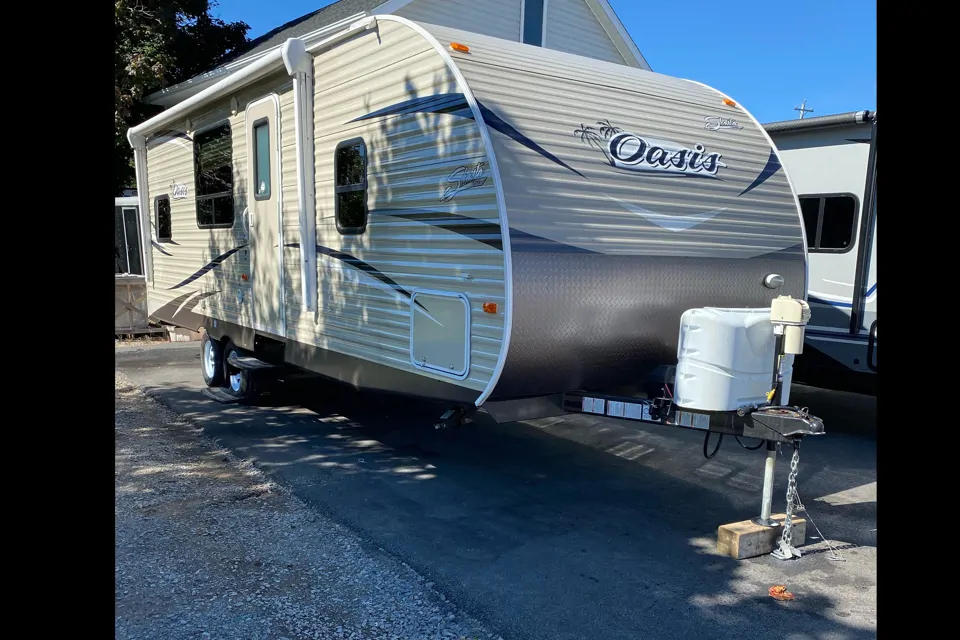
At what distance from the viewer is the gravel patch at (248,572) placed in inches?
137

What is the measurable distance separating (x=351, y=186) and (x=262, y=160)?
180 cm

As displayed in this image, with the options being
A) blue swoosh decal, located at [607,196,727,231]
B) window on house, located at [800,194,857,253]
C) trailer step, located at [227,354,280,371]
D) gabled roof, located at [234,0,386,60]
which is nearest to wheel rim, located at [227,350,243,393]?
trailer step, located at [227,354,280,371]

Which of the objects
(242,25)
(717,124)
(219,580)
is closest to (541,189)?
(717,124)

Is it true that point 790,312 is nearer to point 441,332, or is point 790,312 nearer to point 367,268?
point 441,332

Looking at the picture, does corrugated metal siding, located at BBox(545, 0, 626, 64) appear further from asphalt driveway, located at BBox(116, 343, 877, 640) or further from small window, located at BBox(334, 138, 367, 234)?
small window, located at BBox(334, 138, 367, 234)

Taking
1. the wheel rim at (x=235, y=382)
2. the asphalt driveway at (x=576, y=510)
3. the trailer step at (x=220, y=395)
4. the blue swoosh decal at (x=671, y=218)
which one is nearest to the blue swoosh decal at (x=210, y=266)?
the wheel rim at (x=235, y=382)

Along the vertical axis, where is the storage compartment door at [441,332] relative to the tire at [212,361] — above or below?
above

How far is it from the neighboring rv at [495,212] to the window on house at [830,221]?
2025 millimetres

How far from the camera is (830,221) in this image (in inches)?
301

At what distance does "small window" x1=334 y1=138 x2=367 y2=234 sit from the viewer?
535cm

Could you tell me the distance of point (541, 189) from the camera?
434 centimetres

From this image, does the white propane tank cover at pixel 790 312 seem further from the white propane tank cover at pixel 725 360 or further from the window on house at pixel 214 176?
the window on house at pixel 214 176

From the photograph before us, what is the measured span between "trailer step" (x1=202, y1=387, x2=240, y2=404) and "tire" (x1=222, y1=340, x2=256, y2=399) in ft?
0.16
